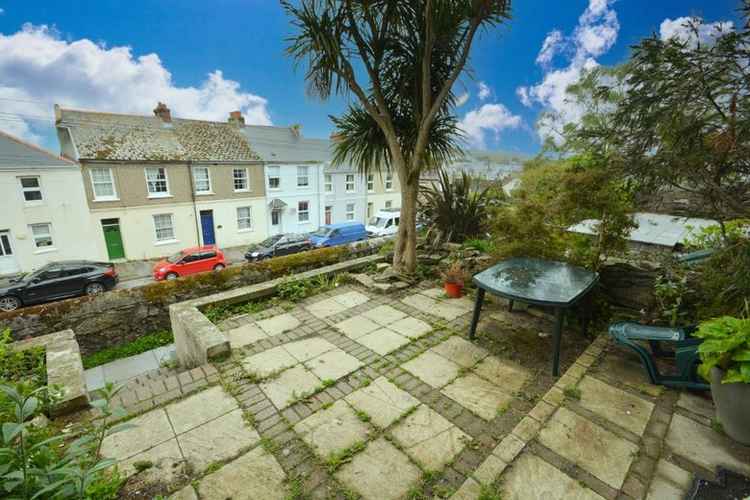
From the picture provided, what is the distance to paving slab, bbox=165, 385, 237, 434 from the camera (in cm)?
221

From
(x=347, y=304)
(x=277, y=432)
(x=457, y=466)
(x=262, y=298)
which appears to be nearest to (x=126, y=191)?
(x=262, y=298)

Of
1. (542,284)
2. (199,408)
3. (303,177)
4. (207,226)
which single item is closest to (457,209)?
(542,284)

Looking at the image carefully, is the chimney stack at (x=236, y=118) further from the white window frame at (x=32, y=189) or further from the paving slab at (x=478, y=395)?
the paving slab at (x=478, y=395)

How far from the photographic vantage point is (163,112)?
14.8 metres

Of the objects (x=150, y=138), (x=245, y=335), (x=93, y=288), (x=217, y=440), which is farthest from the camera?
(x=150, y=138)

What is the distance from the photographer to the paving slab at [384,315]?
12.1 feet

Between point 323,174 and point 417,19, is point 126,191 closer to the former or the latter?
point 323,174

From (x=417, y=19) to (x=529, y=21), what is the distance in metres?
1.53

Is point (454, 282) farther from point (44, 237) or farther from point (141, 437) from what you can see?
point (44, 237)

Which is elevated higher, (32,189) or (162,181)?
(162,181)

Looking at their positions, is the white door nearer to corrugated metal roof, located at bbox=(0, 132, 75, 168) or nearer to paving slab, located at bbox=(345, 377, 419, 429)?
corrugated metal roof, located at bbox=(0, 132, 75, 168)

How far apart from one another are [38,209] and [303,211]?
1020 cm

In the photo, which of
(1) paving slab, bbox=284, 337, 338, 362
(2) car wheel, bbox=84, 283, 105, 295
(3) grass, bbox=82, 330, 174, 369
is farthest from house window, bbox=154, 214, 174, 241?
(1) paving slab, bbox=284, 337, 338, 362

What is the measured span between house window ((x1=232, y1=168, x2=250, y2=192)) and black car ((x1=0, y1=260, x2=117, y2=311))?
672 cm
